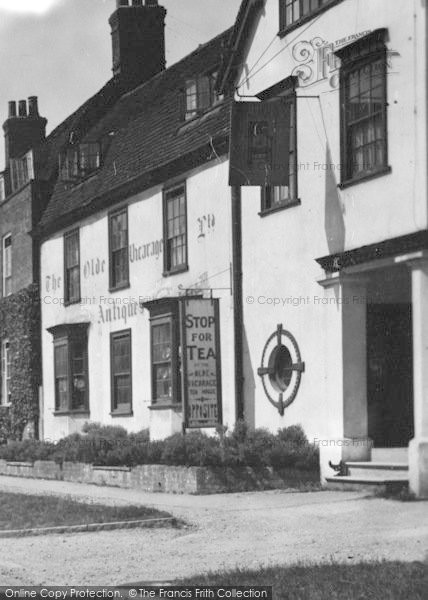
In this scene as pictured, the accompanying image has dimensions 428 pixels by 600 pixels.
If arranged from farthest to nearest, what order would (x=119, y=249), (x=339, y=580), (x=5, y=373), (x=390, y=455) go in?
(x=5, y=373)
(x=119, y=249)
(x=390, y=455)
(x=339, y=580)

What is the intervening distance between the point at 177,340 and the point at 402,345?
595cm

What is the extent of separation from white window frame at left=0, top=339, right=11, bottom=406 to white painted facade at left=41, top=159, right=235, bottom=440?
276 centimetres

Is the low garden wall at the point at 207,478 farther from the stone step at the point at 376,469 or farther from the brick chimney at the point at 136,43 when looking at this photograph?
the brick chimney at the point at 136,43

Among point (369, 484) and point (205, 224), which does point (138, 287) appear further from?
point (369, 484)

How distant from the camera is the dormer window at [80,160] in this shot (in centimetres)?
2986

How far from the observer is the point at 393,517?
13672 mm

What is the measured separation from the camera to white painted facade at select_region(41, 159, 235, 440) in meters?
22.5

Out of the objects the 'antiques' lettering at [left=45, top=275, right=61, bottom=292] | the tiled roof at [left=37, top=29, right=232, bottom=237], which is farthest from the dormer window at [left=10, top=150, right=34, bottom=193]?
the 'antiques' lettering at [left=45, top=275, right=61, bottom=292]

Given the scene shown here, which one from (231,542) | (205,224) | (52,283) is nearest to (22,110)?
(52,283)

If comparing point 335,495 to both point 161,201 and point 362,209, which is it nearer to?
point 362,209

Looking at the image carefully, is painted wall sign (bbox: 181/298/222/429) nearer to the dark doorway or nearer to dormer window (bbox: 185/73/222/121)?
the dark doorway

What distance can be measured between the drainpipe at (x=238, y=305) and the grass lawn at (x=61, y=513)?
17.8 ft

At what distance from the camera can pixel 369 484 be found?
55.6ft

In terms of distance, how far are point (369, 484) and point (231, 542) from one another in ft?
15.8
